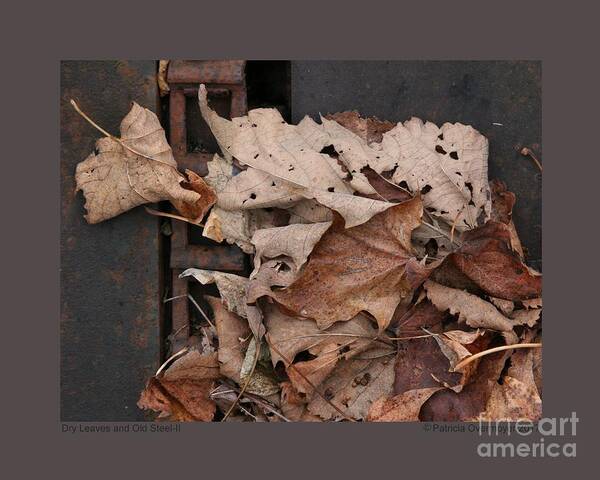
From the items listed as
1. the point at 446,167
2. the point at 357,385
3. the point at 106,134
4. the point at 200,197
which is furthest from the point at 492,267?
the point at 106,134

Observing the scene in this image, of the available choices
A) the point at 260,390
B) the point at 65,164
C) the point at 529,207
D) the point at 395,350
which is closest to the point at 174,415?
the point at 260,390

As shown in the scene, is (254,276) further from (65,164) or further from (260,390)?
(65,164)

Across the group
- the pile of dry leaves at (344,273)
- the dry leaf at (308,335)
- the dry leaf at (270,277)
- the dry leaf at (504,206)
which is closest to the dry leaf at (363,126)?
the pile of dry leaves at (344,273)

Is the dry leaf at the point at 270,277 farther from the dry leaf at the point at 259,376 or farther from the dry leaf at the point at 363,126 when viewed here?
the dry leaf at the point at 363,126

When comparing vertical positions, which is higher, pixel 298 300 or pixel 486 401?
pixel 298 300

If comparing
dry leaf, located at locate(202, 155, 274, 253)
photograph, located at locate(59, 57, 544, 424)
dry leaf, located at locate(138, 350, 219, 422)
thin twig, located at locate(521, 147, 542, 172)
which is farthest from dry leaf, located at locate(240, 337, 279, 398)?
thin twig, located at locate(521, 147, 542, 172)

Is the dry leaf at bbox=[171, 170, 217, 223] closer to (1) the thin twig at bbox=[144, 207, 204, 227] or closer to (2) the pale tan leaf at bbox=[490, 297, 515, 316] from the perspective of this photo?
(1) the thin twig at bbox=[144, 207, 204, 227]
